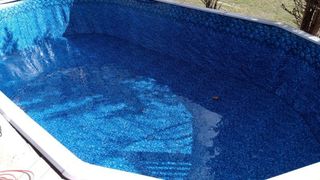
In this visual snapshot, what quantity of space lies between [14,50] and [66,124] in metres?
3.70

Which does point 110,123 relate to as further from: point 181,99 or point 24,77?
point 24,77

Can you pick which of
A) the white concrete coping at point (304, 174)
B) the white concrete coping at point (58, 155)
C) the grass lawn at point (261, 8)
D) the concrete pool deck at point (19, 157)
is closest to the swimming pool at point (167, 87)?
the white concrete coping at point (58, 155)

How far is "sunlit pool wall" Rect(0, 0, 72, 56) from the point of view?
862 cm

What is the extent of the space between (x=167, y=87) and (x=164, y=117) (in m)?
1.04

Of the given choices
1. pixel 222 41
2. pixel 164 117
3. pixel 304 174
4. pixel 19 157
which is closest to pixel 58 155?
pixel 19 157

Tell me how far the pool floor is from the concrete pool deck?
1.49 metres

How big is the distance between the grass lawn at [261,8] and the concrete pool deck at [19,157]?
651 centimetres

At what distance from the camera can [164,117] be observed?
601 centimetres

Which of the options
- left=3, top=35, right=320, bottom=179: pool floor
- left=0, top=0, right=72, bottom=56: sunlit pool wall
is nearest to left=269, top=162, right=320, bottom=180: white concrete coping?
left=3, top=35, right=320, bottom=179: pool floor

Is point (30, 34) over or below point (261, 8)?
below

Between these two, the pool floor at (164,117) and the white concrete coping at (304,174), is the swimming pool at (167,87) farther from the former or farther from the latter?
the white concrete coping at (304,174)

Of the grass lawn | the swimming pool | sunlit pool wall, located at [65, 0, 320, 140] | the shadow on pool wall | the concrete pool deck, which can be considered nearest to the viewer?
the concrete pool deck

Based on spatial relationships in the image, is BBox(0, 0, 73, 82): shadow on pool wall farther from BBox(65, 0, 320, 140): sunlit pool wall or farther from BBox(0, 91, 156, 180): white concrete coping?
BBox(0, 91, 156, 180): white concrete coping

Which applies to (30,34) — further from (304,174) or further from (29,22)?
(304,174)
